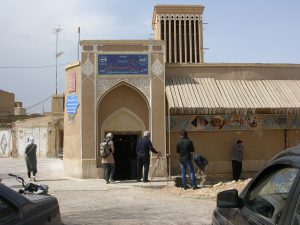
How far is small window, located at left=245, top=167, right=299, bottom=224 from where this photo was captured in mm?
2895

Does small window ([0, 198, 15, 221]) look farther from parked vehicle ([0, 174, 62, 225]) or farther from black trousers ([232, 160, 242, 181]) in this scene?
black trousers ([232, 160, 242, 181])

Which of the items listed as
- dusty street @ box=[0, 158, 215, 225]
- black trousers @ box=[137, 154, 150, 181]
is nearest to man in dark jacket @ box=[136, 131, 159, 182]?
black trousers @ box=[137, 154, 150, 181]

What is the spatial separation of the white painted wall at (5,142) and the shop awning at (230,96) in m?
20.9

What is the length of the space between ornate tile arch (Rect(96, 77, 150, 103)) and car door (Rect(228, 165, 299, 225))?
44.4 feet

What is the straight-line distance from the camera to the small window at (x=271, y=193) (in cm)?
289

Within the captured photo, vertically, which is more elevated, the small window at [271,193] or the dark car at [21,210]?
the small window at [271,193]

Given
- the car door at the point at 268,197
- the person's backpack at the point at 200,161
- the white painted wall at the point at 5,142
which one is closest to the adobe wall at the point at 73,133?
the person's backpack at the point at 200,161

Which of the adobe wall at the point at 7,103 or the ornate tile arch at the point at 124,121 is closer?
the ornate tile arch at the point at 124,121

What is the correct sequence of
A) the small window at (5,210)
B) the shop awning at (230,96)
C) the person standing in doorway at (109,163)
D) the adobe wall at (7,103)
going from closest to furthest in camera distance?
the small window at (5,210)
the person standing in doorway at (109,163)
the shop awning at (230,96)
the adobe wall at (7,103)

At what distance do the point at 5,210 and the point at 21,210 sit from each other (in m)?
0.16

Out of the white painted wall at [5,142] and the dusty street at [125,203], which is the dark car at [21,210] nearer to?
the dusty street at [125,203]

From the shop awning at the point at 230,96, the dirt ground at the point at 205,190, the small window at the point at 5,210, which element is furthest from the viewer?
the shop awning at the point at 230,96

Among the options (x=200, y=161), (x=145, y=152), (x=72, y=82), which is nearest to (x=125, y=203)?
(x=200, y=161)

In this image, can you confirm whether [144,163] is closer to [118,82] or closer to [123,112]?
[123,112]
